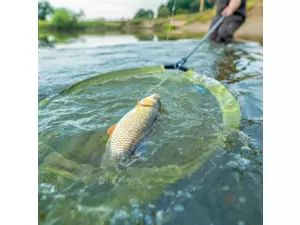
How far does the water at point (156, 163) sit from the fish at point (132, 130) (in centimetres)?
10

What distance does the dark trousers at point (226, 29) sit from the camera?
5863 millimetres

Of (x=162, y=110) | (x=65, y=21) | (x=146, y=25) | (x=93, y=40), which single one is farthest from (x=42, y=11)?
(x=65, y=21)

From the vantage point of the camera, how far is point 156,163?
1797 mm

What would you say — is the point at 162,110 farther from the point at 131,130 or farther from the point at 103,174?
Result: the point at 103,174

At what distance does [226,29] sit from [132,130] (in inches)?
→ 202

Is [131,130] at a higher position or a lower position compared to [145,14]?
lower

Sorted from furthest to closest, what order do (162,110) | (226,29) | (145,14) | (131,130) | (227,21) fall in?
(145,14) < (226,29) < (227,21) < (162,110) < (131,130)

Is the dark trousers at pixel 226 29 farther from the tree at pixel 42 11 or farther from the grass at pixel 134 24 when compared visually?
the grass at pixel 134 24

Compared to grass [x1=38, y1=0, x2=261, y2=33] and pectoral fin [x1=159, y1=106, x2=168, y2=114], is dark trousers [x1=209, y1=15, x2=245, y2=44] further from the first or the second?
grass [x1=38, y1=0, x2=261, y2=33]

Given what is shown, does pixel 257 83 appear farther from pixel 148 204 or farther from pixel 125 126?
pixel 148 204

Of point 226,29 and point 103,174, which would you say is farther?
point 226,29

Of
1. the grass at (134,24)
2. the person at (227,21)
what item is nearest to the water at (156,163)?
the person at (227,21)
